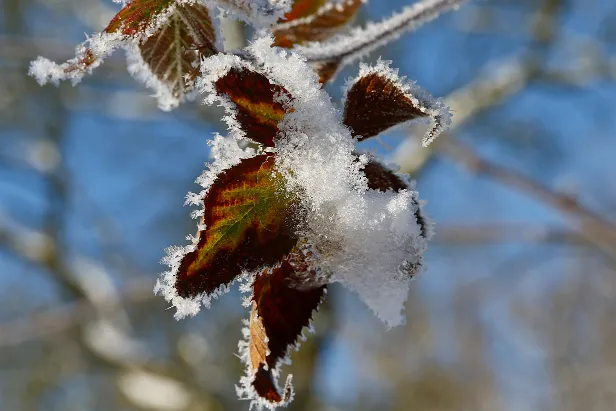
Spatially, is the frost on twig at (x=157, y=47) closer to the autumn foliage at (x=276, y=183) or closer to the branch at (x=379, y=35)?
the autumn foliage at (x=276, y=183)

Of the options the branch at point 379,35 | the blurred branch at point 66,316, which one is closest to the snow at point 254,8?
the branch at point 379,35

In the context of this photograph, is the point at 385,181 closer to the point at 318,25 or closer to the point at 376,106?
the point at 376,106

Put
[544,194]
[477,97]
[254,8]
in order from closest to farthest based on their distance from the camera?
[254,8], [544,194], [477,97]

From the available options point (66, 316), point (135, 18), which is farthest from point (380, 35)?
point (66, 316)

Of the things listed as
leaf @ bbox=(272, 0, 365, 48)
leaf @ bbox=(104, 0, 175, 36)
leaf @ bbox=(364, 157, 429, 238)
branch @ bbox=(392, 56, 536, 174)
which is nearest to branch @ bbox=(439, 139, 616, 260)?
branch @ bbox=(392, 56, 536, 174)

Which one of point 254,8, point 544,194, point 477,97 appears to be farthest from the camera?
point 477,97

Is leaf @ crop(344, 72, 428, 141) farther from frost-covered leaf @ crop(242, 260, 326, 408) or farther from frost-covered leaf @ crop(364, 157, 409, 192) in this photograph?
frost-covered leaf @ crop(242, 260, 326, 408)
